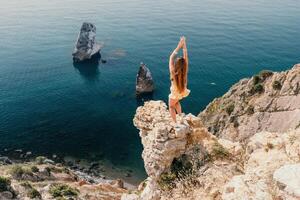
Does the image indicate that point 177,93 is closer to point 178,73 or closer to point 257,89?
point 178,73

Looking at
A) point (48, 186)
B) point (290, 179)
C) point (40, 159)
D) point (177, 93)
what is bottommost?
point (40, 159)

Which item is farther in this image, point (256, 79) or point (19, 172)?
point (256, 79)

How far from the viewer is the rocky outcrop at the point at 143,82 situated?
96.2 meters

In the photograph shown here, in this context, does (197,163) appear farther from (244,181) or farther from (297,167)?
(297,167)

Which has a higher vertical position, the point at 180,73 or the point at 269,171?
the point at 180,73

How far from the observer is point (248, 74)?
4048 inches

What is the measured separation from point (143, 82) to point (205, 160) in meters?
76.3

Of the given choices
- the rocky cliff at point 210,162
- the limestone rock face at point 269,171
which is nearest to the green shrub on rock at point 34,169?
the rocky cliff at point 210,162

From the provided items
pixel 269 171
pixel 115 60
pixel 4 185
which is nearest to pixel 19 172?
pixel 4 185

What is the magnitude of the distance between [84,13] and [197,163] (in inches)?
6245

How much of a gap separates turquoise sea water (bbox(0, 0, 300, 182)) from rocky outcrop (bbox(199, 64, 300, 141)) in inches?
736

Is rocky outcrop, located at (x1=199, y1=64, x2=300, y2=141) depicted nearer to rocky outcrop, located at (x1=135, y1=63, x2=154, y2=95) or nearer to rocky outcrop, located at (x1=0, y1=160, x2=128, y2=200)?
rocky outcrop, located at (x1=0, y1=160, x2=128, y2=200)

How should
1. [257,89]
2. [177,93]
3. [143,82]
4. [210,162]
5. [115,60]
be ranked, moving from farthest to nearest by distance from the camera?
[115,60]
[143,82]
[257,89]
[177,93]
[210,162]

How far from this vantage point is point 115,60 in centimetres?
12069
